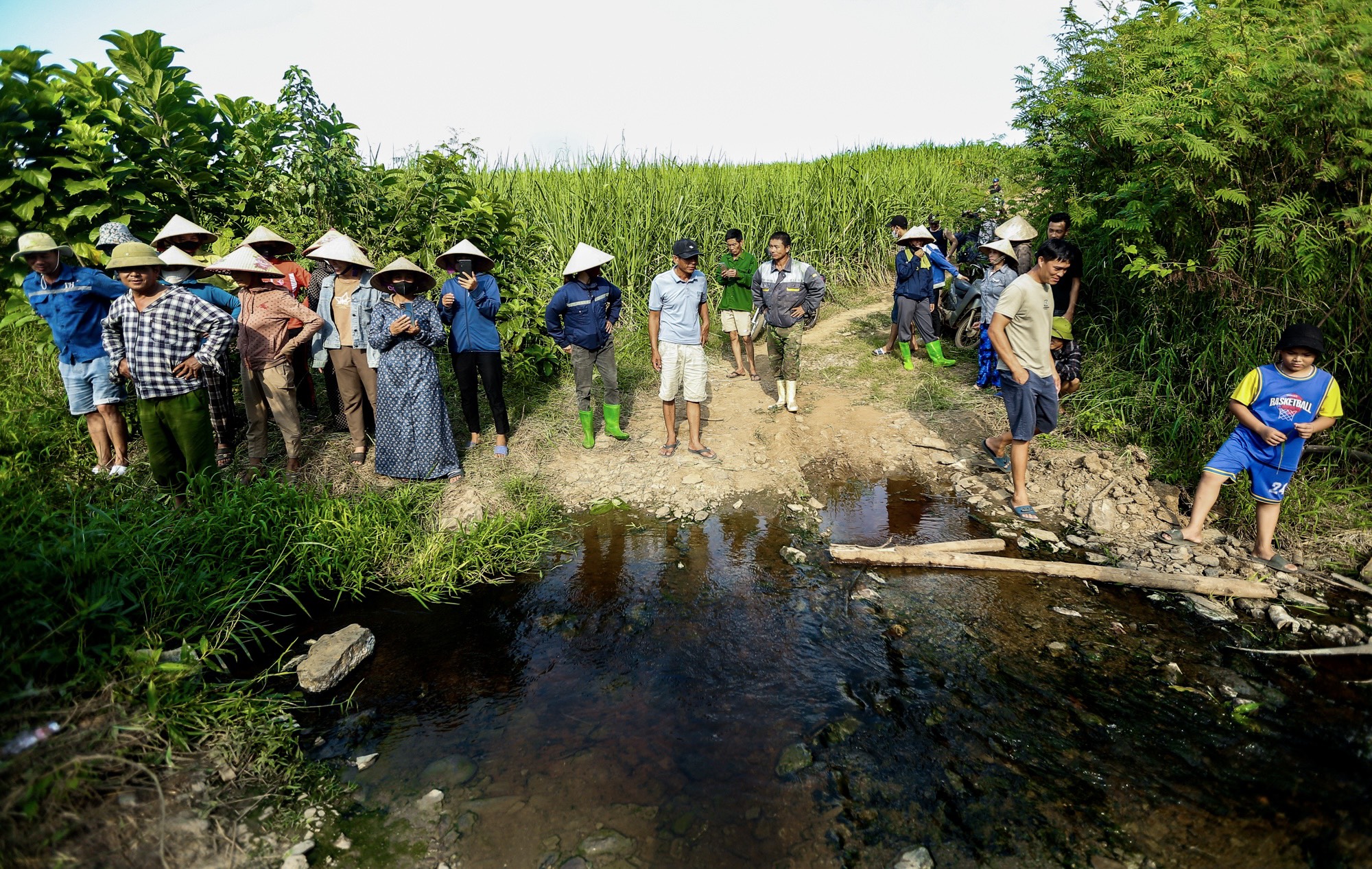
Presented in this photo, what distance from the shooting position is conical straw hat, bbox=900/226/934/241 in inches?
329

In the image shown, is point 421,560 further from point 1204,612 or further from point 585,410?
point 1204,612

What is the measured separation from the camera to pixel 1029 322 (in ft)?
16.8

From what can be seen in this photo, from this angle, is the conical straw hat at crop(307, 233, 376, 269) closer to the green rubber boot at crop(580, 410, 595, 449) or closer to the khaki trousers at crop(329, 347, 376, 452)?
the khaki trousers at crop(329, 347, 376, 452)

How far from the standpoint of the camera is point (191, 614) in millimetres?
3840

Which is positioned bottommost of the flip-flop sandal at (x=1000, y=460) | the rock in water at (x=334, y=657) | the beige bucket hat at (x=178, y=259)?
the rock in water at (x=334, y=657)

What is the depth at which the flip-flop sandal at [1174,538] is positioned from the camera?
4797 millimetres

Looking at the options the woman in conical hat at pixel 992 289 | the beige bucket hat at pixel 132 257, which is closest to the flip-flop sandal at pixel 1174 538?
the woman in conical hat at pixel 992 289

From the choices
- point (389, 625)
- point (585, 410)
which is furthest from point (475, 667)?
point (585, 410)

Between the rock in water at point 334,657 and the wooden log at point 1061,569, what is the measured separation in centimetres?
305

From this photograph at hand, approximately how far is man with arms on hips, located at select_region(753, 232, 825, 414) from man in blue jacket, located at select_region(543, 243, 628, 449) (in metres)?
1.81

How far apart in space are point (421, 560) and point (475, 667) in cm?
118

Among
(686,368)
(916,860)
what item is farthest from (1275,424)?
(686,368)

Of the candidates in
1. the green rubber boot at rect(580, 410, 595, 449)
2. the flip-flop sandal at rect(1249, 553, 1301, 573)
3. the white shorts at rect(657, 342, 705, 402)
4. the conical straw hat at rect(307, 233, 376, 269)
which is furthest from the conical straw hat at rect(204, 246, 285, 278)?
the flip-flop sandal at rect(1249, 553, 1301, 573)

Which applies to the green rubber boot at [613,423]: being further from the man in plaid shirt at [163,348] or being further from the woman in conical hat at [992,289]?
the woman in conical hat at [992,289]
